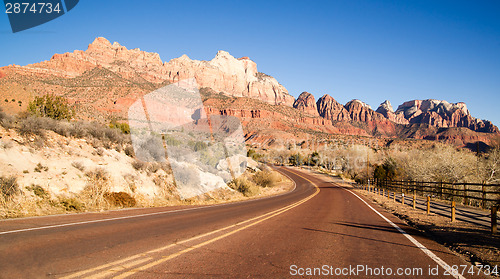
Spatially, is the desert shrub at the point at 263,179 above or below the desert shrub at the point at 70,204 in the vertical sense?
below

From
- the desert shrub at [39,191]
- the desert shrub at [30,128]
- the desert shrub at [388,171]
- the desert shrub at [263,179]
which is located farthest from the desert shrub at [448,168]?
the desert shrub at [30,128]

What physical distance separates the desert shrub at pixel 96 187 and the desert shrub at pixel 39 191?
4.96ft

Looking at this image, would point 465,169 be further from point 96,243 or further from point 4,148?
point 4,148

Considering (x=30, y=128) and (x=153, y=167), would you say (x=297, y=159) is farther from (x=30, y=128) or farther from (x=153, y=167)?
(x=30, y=128)

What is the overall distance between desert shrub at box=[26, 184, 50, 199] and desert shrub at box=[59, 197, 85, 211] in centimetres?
56

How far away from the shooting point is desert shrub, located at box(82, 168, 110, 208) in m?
12.5

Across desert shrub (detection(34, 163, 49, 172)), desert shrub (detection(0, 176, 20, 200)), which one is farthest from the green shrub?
desert shrub (detection(0, 176, 20, 200))

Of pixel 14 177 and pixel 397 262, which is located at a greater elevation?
pixel 14 177

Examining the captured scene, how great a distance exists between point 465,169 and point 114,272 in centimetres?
3119

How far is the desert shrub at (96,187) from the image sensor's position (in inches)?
491

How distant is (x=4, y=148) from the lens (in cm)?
1231

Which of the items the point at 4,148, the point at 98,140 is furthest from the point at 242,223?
the point at 98,140

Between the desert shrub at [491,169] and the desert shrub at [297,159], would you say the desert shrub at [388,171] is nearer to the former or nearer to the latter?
the desert shrub at [491,169]

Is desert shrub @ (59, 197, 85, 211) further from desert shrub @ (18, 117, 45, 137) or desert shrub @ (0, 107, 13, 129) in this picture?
desert shrub @ (0, 107, 13, 129)
